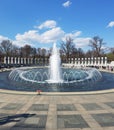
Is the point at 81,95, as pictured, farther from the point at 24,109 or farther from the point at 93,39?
the point at 93,39

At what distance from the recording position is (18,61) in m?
90.1

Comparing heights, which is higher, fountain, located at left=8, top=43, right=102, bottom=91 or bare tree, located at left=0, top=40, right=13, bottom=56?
bare tree, located at left=0, top=40, right=13, bottom=56

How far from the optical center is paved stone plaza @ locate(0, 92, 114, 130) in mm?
10984

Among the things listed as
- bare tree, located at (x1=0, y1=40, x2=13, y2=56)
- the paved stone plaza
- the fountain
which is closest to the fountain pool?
the fountain

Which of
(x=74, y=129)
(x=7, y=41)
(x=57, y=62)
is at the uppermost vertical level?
(x=7, y=41)

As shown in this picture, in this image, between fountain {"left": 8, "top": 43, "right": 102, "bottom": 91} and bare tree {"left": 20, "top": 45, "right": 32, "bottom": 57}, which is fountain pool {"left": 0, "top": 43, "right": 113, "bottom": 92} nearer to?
fountain {"left": 8, "top": 43, "right": 102, "bottom": 91}

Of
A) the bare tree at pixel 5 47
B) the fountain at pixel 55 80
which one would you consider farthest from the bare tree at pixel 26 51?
the fountain at pixel 55 80

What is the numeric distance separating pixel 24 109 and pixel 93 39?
10983 cm

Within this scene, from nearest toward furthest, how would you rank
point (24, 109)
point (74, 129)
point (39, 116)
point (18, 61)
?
point (74, 129)
point (39, 116)
point (24, 109)
point (18, 61)

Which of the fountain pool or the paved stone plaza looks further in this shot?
the fountain pool

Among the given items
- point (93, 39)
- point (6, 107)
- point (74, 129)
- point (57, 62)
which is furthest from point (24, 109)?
point (93, 39)

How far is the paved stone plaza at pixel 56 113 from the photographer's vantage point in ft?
36.0

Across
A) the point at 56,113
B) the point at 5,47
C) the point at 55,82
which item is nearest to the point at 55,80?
the point at 55,82

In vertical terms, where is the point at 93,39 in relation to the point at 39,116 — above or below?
above
